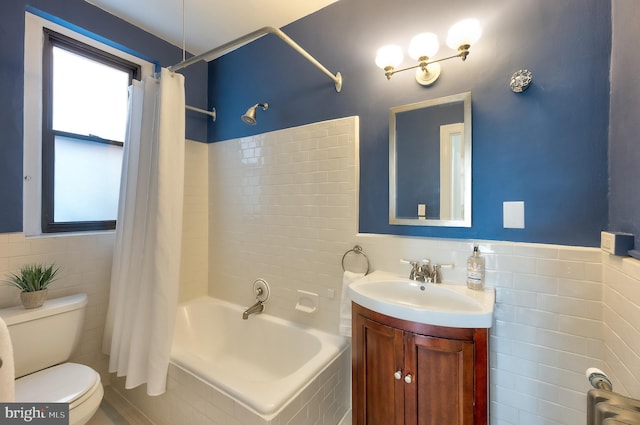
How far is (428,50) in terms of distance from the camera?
51.3 inches

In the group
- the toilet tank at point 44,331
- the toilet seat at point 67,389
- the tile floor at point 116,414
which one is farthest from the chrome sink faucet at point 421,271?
the toilet tank at point 44,331

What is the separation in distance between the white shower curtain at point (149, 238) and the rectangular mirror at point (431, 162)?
1288 mm

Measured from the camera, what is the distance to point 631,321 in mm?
839

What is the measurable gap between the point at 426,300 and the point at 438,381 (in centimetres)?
36

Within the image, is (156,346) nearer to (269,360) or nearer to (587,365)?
(269,360)

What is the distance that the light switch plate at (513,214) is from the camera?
1.19 m

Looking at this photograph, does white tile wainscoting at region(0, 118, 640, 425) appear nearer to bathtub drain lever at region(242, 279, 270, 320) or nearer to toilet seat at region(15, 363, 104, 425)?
bathtub drain lever at region(242, 279, 270, 320)

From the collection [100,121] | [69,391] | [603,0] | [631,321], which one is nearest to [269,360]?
[69,391]

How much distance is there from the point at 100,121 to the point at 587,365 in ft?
10.5

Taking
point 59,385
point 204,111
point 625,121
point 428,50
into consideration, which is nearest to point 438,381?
point 625,121

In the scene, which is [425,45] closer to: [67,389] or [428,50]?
[428,50]

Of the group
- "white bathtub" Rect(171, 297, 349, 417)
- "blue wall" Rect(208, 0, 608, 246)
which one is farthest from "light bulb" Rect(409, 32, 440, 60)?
"white bathtub" Rect(171, 297, 349, 417)

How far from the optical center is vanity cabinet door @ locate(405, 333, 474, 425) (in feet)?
3.26

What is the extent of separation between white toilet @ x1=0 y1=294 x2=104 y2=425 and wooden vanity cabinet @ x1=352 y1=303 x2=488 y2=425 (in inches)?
52.1
